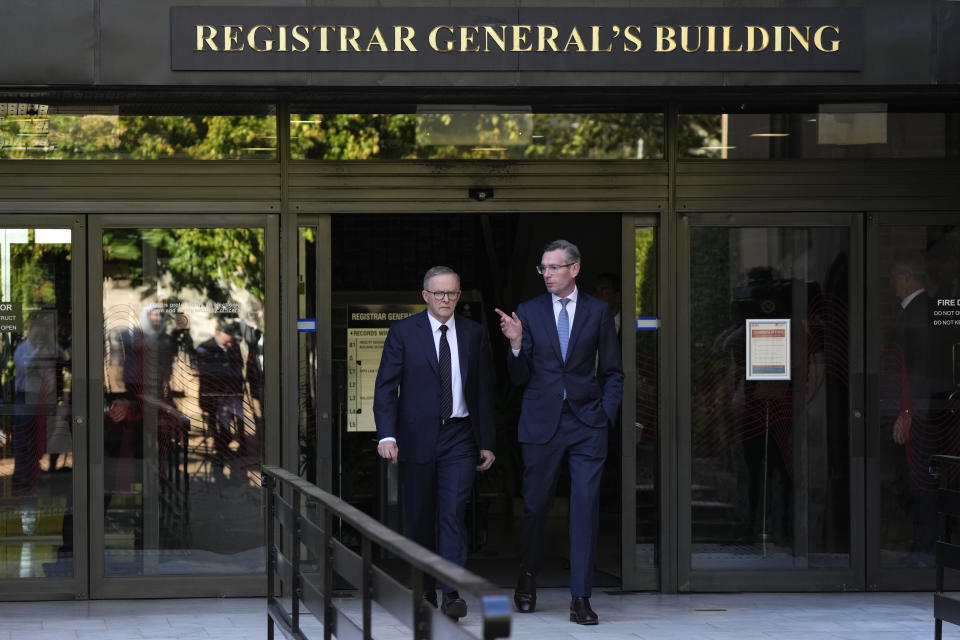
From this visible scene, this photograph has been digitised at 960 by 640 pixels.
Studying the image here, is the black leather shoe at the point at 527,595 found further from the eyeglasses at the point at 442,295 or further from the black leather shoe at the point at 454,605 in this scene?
the eyeglasses at the point at 442,295

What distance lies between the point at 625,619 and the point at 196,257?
9.76ft

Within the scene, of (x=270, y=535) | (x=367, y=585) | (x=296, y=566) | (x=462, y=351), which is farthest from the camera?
(x=462, y=351)

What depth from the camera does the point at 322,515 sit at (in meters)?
4.93

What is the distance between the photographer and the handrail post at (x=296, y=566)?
17.6ft

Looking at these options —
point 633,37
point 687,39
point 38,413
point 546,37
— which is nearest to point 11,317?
point 38,413

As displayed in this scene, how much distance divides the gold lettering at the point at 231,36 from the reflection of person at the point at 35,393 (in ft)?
5.88

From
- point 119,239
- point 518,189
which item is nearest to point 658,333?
point 518,189

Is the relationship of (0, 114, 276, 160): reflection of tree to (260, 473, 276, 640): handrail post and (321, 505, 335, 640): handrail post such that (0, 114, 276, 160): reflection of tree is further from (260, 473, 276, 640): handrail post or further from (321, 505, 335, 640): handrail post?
(321, 505, 335, 640): handrail post

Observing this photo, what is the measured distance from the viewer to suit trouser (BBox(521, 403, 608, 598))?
22.9ft

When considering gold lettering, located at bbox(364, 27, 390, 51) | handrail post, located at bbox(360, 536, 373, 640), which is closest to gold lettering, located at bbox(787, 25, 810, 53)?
gold lettering, located at bbox(364, 27, 390, 51)

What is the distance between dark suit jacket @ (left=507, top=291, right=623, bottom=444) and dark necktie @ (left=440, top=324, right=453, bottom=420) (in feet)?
1.02

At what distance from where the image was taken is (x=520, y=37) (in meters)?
7.11

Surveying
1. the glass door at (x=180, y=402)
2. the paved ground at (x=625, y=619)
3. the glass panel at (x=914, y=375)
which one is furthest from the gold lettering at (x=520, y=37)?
the paved ground at (x=625, y=619)

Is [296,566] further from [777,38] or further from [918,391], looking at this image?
[918,391]
